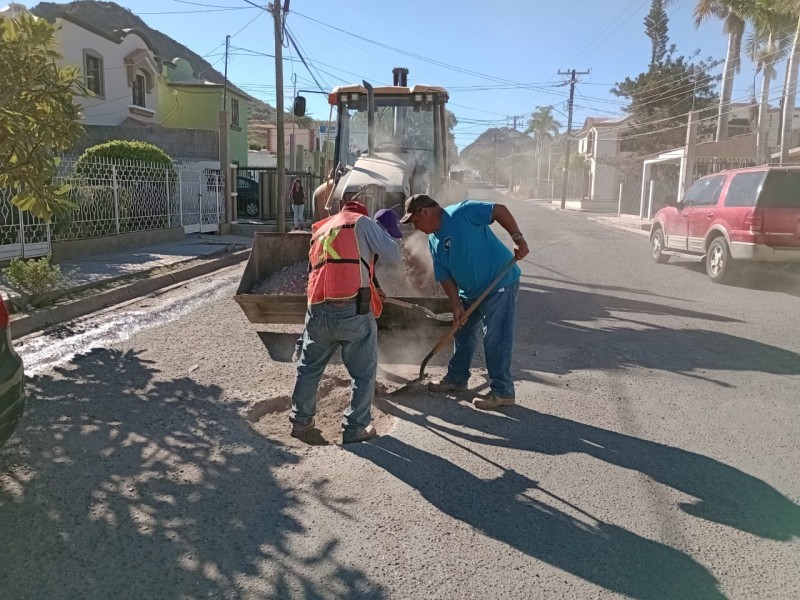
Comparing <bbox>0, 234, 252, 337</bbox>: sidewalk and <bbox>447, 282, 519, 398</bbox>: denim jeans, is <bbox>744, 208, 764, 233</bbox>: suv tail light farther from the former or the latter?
<bbox>0, 234, 252, 337</bbox>: sidewalk

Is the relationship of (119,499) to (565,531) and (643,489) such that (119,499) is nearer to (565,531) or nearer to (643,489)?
(565,531)

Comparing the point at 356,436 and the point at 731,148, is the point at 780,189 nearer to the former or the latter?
the point at 356,436

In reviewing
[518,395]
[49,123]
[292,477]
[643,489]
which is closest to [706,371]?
[518,395]

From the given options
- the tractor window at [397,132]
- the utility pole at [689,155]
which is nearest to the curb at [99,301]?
the tractor window at [397,132]

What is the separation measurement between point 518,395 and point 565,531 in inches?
79.8

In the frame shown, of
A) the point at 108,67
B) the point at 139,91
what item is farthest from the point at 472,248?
the point at 139,91

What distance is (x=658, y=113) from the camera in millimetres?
48031

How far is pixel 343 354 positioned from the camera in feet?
13.6

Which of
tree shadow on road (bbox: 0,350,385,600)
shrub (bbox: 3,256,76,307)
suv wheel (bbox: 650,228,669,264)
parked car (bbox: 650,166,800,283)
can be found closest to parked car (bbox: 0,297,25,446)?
tree shadow on road (bbox: 0,350,385,600)

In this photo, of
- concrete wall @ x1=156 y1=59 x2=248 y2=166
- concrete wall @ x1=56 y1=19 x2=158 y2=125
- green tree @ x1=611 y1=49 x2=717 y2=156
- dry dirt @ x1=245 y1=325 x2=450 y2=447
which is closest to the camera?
dry dirt @ x1=245 y1=325 x2=450 y2=447

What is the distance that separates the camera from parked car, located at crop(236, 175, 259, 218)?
80.6ft

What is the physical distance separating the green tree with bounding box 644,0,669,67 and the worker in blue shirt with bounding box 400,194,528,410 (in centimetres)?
5930

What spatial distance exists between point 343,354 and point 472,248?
127 cm

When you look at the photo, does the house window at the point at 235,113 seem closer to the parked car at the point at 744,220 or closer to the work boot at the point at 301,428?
the parked car at the point at 744,220
